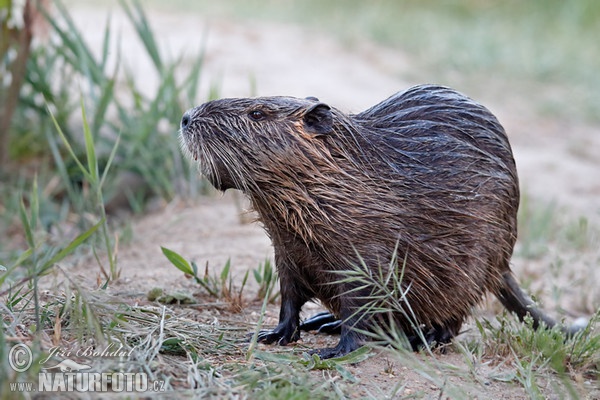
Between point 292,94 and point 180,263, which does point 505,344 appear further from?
point 292,94

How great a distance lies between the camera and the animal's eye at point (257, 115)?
2579 millimetres

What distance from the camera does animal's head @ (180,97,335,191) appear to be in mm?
2523

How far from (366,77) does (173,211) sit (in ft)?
12.2

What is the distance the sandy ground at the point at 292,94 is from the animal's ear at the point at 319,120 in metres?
0.43

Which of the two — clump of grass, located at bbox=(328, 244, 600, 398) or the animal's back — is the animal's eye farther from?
clump of grass, located at bbox=(328, 244, 600, 398)

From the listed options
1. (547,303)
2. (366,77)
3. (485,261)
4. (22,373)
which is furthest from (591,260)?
(366,77)

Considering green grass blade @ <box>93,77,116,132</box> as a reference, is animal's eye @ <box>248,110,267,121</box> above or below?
above

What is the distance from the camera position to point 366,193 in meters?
2.57

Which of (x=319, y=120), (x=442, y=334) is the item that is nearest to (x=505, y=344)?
(x=442, y=334)

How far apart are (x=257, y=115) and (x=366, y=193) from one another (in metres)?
0.42

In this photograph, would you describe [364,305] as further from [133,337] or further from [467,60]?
[467,60]

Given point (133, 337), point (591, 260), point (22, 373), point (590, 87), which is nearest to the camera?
point (22, 373)

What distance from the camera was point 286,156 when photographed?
253 centimetres

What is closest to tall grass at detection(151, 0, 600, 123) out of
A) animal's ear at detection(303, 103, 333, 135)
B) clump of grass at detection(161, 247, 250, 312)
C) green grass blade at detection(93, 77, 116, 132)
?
green grass blade at detection(93, 77, 116, 132)
